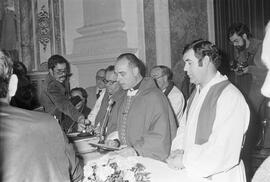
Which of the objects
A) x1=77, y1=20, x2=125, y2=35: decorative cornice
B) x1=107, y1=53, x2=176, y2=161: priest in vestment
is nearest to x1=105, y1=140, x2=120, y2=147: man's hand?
x1=107, y1=53, x2=176, y2=161: priest in vestment

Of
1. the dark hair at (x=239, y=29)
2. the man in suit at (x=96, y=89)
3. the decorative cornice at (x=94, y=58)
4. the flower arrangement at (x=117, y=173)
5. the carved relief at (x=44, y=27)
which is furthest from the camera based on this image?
the carved relief at (x=44, y=27)

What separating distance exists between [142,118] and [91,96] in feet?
10.9

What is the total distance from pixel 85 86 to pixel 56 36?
1.35m

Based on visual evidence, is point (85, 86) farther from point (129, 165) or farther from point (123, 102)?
point (129, 165)

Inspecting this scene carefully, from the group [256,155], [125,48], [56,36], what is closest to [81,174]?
[256,155]

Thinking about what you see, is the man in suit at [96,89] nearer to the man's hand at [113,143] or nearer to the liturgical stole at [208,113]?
the man's hand at [113,143]

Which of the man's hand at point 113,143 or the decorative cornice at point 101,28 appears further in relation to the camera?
the decorative cornice at point 101,28

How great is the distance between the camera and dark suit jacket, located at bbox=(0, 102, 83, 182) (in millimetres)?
1789

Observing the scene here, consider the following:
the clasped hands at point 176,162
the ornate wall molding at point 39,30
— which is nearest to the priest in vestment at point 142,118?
the clasped hands at point 176,162

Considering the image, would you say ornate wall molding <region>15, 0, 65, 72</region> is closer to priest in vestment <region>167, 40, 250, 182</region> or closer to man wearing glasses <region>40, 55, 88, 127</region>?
man wearing glasses <region>40, 55, 88, 127</region>

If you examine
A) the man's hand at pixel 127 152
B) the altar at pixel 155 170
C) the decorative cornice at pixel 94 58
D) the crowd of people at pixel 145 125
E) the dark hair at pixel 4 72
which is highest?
the decorative cornice at pixel 94 58

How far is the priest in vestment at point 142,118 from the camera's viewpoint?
130 inches

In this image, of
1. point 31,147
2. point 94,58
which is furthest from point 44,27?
point 31,147

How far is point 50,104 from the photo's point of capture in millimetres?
5379
